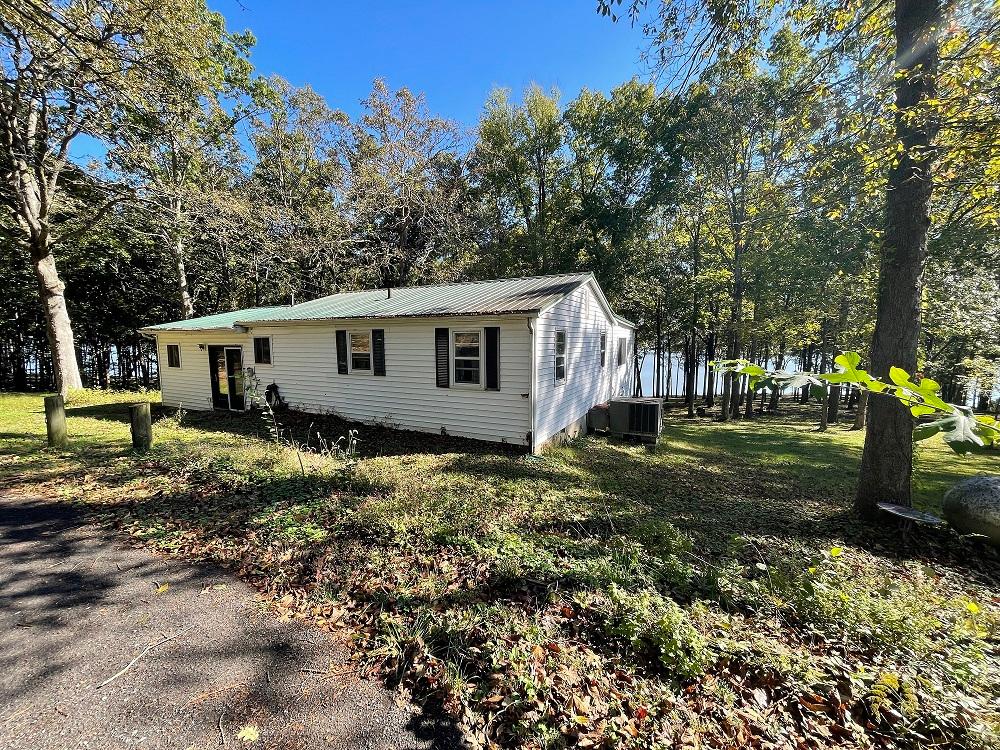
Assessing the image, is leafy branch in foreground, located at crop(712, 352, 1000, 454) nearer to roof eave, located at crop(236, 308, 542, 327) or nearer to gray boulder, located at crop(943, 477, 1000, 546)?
gray boulder, located at crop(943, 477, 1000, 546)

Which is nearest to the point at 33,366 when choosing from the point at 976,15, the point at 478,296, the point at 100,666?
the point at 478,296

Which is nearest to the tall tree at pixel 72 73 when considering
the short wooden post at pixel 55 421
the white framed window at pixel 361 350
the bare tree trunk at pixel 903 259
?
the short wooden post at pixel 55 421

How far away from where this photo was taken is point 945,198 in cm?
691

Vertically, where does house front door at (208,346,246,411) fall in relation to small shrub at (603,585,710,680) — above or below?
above

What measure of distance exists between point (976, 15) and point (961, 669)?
24.2ft

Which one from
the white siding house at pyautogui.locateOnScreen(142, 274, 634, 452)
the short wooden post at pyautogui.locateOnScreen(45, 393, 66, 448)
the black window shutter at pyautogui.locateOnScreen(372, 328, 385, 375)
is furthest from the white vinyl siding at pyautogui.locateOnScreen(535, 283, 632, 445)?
the short wooden post at pyautogui.locateOnScreen(45, 393, 66, 448)

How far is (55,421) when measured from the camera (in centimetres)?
744

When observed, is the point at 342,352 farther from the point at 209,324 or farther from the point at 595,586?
the point at 595,586

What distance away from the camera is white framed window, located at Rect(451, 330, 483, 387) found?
29.2 ft

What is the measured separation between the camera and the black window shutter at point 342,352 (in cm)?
1063

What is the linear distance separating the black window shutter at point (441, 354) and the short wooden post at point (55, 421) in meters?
7.06

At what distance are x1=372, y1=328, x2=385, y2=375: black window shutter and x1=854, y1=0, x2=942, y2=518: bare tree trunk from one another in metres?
9.46

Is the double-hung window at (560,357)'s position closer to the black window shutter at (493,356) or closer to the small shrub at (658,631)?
the black window shutter at (493,356)

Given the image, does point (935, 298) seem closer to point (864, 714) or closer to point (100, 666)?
point (864, 714)
